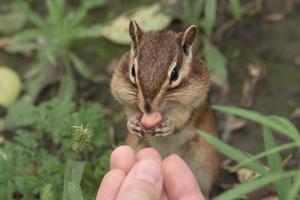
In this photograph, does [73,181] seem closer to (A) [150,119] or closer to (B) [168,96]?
(A) [150,119]

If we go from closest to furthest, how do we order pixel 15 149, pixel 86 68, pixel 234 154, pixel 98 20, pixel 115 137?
pixel 234 154, pixel 15 149, pixel 115 137, pixel 86 68, pixel 98 20

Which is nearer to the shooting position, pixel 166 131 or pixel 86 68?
pixel 166 131

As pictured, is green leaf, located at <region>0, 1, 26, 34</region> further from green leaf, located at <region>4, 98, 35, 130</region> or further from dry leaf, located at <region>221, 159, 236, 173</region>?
dry leaf, located at <region>221, 159, 236, 173</region>


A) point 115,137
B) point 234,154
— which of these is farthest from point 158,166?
point 115,137

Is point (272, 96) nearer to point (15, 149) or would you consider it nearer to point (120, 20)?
point (120, 20)

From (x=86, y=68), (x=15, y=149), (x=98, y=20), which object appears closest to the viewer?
(x=15, y=149)

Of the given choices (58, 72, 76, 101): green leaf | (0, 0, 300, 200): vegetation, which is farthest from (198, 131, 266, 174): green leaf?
(58, 72, 76, 101): green leaf

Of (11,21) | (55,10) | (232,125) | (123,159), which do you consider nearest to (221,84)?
(232,125)
